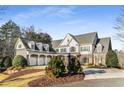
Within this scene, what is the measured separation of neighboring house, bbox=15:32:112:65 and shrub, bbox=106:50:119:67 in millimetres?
69

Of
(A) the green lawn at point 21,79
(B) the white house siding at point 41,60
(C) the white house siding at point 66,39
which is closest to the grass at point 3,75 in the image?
(A) the green lawn at point 21,79

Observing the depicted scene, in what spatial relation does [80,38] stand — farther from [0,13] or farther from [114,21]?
[0,13]

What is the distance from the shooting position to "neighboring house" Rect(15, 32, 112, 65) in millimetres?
9391

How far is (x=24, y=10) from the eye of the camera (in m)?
9.27

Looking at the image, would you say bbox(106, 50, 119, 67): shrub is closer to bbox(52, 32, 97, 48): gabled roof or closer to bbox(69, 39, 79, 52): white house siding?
bbox(52, 32, 97, 48): gabled roof

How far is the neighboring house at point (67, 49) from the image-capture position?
370 inches

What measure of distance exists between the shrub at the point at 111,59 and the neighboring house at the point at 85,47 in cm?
7

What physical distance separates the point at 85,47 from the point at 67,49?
1.10 feet

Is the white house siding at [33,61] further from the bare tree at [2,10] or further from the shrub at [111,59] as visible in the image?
the shrub at [111,59]

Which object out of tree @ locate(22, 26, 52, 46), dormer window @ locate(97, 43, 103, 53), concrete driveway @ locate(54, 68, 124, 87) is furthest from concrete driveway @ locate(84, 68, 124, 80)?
tree @ locate(22, 26, 52, 46)

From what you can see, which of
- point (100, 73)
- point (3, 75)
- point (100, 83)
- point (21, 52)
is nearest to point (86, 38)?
point (100, 73)
